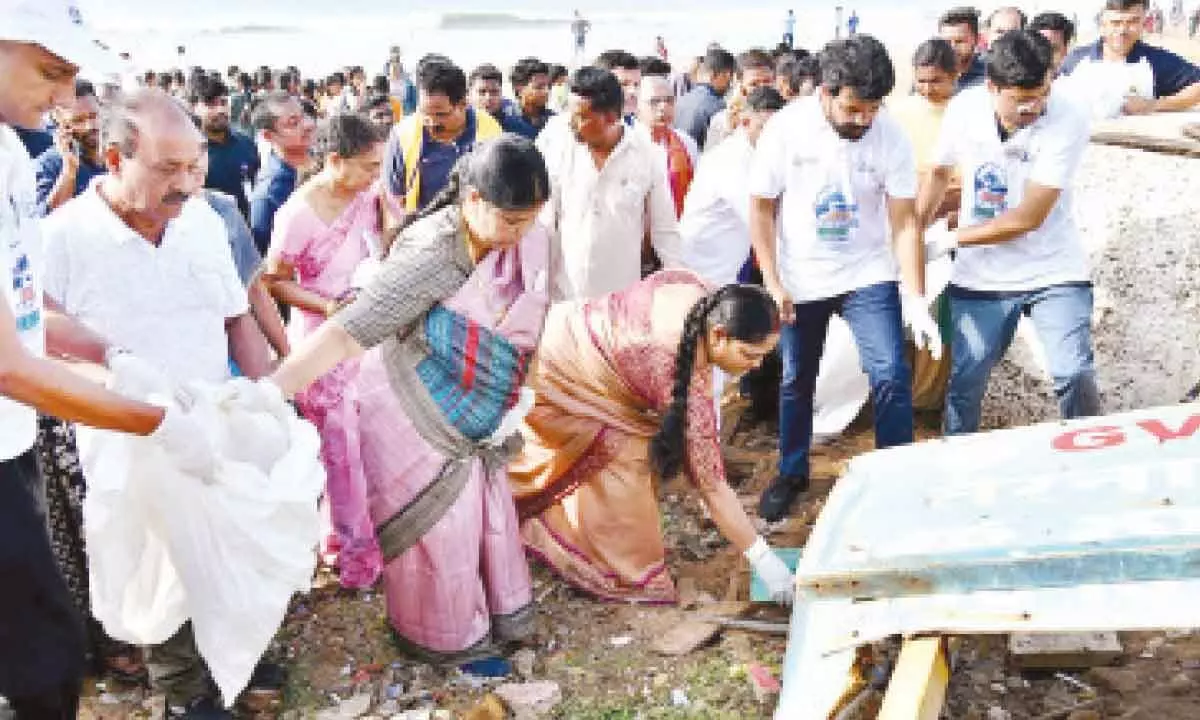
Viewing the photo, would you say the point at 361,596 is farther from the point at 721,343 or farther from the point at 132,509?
the point at 721,343

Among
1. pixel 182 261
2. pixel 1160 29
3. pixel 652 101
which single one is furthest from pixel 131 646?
pixel 1160 29

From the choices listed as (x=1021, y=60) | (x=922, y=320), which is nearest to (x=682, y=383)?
(x=922, y=320)

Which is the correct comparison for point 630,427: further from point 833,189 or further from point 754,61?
point 754,61

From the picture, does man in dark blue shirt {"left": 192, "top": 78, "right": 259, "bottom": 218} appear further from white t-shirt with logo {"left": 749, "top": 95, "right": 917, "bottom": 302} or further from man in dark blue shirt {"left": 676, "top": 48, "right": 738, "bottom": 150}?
white t-shirt with logo {"left": 749, "top": 95, "right": 917, "bottom": 302}

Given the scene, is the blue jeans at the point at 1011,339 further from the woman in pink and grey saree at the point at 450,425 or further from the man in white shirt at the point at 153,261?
the man in white shirt at the point at 153,261

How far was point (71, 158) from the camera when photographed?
13.9ft

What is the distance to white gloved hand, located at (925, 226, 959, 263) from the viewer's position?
3.79 m

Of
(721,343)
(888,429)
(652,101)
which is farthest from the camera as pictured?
(652,101)

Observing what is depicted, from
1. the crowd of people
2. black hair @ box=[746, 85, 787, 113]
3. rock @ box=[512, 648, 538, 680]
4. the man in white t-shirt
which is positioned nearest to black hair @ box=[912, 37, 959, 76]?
the crowd of people

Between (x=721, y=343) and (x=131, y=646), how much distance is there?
1876 millimetres

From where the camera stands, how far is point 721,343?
303 centimetres

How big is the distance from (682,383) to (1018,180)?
1521 millimetres

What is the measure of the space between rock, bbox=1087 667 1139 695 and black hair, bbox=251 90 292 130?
397 centimetres

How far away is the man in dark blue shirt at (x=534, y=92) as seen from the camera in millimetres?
7359
